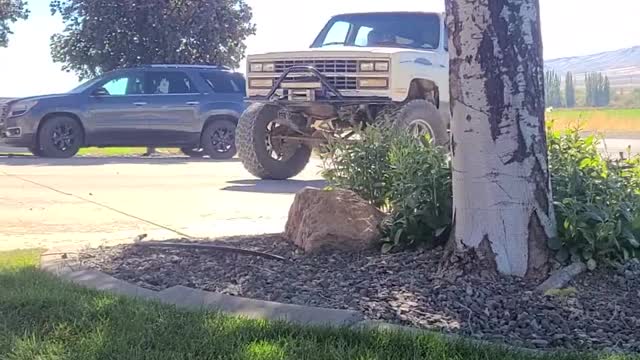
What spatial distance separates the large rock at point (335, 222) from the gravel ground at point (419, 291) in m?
0.09

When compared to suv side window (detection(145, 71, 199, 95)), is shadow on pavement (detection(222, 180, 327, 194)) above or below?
below

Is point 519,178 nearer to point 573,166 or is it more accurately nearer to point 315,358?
point 573,166

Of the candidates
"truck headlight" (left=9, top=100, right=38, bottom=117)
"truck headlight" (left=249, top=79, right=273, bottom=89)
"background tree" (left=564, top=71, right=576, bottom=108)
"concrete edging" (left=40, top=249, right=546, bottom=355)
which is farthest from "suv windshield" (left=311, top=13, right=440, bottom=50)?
"background tree" (left=564, top=71, right=576, bottom=108)

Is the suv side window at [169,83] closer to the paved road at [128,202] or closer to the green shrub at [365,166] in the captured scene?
the paved road at [128,202]

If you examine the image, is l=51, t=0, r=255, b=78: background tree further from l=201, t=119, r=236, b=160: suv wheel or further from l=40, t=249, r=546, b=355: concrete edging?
l=40, t=249, r=546, b=355: concrete edging

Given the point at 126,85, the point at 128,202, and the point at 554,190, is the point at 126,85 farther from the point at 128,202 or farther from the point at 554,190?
the point at 554,190

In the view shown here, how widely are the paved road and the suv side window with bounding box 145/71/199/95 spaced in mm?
3516

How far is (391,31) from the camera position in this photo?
12062mm

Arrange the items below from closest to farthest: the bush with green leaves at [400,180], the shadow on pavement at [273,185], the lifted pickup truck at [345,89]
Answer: the bush with green leaves at [400,180]
the shadow on pavement at [273,185]
the lifted pickup truck at [345,89]

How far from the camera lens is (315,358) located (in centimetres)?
331

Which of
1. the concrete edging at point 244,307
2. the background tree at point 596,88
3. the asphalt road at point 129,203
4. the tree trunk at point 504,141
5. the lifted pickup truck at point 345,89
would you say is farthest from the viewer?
the background tree at point 596,88

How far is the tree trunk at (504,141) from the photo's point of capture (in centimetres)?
437

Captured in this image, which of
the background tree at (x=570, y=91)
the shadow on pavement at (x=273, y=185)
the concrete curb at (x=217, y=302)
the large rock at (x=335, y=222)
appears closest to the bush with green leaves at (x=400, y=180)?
the large rock at (x=335, y=222)

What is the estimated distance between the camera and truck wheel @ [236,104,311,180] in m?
11.5
